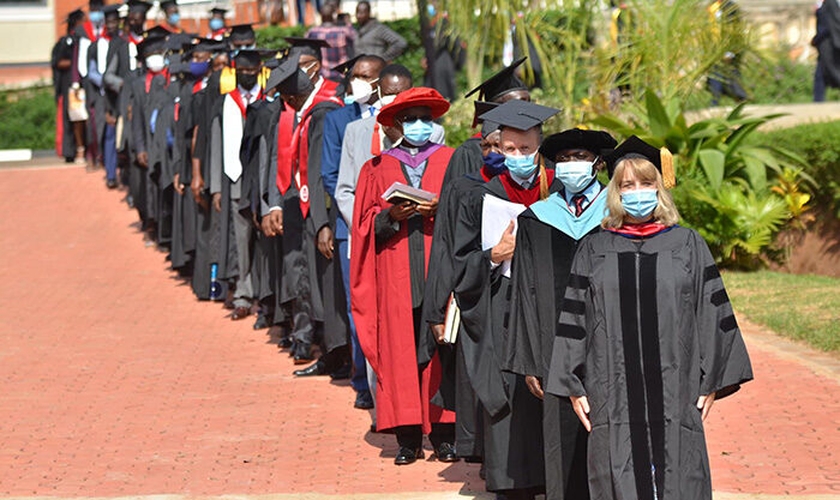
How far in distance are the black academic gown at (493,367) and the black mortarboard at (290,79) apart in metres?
4.07

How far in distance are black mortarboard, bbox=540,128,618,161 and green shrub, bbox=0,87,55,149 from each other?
21019 millimetres

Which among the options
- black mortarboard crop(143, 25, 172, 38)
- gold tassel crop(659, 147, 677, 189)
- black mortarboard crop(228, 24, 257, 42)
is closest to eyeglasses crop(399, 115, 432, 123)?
gold tassel crop(659, 147, 677, 189)

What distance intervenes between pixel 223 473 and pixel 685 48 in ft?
28.2

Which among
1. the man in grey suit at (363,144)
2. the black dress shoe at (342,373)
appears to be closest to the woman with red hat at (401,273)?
the man in grey suit at (363,144)

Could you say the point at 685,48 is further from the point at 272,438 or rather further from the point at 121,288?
the point at 272,438

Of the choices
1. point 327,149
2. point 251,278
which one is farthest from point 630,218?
point 251,278

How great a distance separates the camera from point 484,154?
29.6 ft

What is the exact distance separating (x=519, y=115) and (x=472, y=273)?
0.84 m

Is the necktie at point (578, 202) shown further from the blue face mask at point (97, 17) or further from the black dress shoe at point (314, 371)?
the blue face mask at point (97, 17)

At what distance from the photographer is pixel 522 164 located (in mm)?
8273

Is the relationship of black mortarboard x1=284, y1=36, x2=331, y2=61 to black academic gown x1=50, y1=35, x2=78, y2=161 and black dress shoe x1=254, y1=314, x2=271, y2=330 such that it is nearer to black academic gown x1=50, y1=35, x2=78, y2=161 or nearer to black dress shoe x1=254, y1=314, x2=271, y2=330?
black dress shoe x1=254, y1=314, x2=271, y2=330

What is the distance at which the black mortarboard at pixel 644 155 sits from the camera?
23.5 ft

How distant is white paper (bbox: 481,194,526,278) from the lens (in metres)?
8.40

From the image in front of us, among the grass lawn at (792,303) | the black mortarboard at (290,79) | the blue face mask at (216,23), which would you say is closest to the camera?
the black mortarboard at (290,79)
